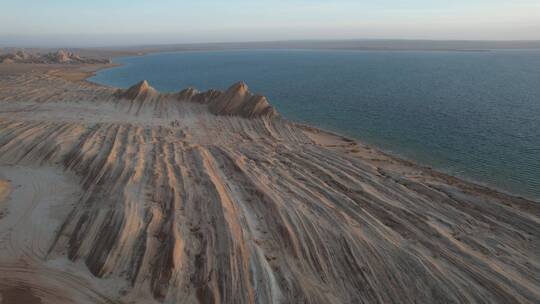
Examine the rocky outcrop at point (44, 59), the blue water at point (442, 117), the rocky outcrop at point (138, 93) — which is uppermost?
the rocky outcrop at point (138, 93)

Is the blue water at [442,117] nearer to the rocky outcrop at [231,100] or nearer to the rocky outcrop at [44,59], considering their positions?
the rocky outcrop at [231,100]

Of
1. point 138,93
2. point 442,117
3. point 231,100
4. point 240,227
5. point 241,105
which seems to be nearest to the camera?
point 240,227

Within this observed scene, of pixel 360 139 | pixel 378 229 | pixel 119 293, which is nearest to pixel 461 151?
pixel 360 139

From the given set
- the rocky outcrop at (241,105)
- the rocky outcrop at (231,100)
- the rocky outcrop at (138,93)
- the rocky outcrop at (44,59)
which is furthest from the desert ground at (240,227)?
the rocky outcrop at (44,59)

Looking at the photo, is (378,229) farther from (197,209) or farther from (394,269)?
(197,209)

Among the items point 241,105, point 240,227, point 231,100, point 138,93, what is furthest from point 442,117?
point 138,93

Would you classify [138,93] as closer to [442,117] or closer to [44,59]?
[442,117]

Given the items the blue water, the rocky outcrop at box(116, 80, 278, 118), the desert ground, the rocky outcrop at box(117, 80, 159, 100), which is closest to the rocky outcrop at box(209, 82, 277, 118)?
the rocky outcrop at box(116, 80, 278, 118)

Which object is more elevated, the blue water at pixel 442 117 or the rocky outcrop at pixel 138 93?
the rocky outcrop at pixel 138 93
